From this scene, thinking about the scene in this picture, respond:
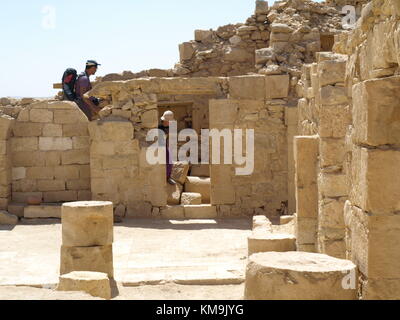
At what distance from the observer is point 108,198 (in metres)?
13.2

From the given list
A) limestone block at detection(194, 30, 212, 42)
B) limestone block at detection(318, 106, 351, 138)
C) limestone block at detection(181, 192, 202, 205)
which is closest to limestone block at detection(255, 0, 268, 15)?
limestone block at detection(194, 30, 212, 42)

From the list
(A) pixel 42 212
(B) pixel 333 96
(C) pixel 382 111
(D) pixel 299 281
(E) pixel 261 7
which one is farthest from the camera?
(E) pixel 261 7

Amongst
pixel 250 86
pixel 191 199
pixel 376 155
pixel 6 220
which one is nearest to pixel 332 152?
pixel 376 155

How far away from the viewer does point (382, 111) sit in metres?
4.53

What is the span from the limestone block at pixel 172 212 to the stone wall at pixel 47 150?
171 cm

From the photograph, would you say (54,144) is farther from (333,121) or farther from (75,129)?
(333,121)

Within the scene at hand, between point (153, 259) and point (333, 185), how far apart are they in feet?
11.9

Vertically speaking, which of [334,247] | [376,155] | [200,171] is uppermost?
[376,155]

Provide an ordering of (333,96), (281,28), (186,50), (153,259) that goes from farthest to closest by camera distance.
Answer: (186,50) < (281,28) < (153,259) < (333,96)

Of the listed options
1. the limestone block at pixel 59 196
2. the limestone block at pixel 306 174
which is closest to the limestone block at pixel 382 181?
the limestone block at pixel 306 174

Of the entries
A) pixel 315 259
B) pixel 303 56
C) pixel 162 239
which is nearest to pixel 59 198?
pixel 162 239

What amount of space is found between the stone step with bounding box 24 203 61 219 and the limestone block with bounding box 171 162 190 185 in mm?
3217

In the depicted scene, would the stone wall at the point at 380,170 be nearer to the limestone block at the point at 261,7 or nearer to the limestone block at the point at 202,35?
the limestone block at the point at 261,7

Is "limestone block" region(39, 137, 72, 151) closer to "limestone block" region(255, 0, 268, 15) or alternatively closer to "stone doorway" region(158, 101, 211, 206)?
"stone doorway" region(158, 101, 211, 206)
